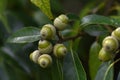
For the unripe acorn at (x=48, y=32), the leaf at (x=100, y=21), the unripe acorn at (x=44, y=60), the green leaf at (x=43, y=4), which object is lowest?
the unripe acorn at (x=44, y=60)

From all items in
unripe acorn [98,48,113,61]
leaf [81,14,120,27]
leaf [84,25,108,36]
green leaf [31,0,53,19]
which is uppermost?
green leaf [31,0,53,19]

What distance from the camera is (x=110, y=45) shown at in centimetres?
94

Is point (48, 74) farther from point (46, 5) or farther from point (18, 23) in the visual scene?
point (18, 23)

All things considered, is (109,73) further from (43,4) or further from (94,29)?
(43,4)

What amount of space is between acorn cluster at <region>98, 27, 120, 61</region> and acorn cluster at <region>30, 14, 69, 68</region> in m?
0.12

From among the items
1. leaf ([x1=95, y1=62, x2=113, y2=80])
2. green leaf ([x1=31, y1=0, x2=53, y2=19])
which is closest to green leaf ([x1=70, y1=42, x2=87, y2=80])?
leaf ([x1=95, y1=62, x2=113, y2=80])

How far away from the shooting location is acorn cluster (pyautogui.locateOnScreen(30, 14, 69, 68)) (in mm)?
1008

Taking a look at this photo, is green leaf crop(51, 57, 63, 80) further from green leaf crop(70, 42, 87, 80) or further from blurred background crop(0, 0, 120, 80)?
blurred background crop(0, 0, 120, 80)

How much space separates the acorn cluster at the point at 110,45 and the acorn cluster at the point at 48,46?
12 cm

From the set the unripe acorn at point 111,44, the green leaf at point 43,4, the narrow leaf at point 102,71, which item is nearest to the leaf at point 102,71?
the narrow leaf at point 102,71

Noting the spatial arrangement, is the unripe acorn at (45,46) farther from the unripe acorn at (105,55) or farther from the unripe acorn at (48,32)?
the unripe acorn at (105,55)

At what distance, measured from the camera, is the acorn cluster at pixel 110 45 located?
0.94 m

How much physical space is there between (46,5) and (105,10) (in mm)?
617

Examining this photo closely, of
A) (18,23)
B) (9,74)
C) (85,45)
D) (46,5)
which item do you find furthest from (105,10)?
(46,5)
